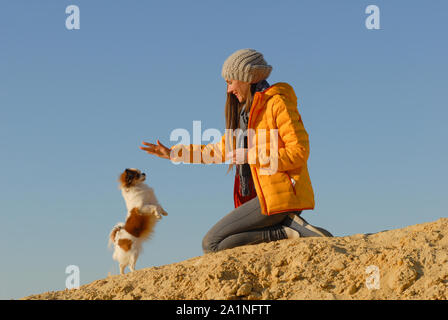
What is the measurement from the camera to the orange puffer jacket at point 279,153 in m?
5.70

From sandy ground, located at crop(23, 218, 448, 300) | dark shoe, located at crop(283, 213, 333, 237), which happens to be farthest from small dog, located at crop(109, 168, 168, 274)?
dark shoe, located at crop(283, 213, 333, 237)

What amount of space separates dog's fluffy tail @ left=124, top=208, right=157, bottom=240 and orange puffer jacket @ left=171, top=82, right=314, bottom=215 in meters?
3.12

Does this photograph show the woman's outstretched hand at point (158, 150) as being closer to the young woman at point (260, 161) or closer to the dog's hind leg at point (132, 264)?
the young woman at point (260, 161)

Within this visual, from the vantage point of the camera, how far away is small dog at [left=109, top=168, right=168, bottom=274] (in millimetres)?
8289

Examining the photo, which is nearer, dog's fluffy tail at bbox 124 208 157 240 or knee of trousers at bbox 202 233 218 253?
knee of trousers at bbox 202 233 218 253

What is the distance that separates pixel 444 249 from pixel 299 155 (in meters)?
1.73

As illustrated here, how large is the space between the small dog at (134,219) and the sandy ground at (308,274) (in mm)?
2399

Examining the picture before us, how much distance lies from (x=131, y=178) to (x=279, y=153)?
384 centimetres

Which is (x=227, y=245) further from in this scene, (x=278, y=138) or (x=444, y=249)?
(x=444, y=249)

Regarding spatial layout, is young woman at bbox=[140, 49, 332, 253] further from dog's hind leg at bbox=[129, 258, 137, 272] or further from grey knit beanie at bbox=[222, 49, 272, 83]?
dog's hind leg at bbox=[129, 258, 137, 272]
